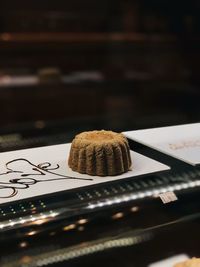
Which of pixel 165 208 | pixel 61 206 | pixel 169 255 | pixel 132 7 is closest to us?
pixel 61 206

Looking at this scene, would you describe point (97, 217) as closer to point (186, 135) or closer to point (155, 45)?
point (186, 135)

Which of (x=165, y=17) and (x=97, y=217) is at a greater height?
(x=165, y=17)

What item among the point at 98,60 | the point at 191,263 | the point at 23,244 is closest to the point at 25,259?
the point at 23,244

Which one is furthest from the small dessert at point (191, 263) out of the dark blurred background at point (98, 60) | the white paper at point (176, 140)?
the dark blurred background at point (98, 60)

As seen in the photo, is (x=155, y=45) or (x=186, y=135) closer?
(x=186, y=135)

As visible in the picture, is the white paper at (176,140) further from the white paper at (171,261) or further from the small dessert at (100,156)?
the white paper at (171,261)

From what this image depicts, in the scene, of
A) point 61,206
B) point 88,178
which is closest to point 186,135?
point 88,178
